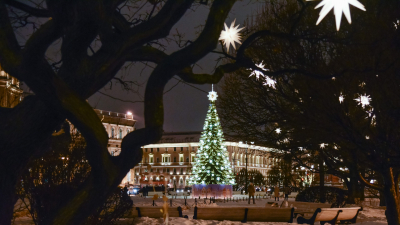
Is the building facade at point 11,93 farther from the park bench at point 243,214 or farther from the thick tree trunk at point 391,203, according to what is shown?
the thick tree trunk at point 391,203

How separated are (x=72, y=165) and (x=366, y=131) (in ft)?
23.2

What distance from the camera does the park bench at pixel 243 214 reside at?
1619 cm

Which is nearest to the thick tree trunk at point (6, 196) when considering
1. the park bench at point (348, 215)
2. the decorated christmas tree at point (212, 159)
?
the park bench at point (348, 215)

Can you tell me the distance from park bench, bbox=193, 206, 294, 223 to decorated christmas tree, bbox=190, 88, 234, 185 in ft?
100

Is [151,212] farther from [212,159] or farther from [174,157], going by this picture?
[174,157]

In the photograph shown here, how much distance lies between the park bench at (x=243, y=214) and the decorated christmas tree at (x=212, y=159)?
30491 mm

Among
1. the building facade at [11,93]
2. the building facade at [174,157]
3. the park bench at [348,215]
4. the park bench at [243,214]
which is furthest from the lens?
the building facade at [174,157]

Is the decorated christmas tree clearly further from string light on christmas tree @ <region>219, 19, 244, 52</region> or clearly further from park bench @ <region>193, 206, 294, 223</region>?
string light on christmas tree @ <region>219, 19, 244, 52</region>

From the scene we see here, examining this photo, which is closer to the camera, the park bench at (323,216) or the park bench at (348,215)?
the park bench at (323,216)

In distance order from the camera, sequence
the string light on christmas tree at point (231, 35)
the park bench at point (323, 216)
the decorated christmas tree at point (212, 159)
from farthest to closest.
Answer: the decorated christmas tree at point (212, 159), the park bench at point (323, 216), the string light on christmas tree at point (231, 35)

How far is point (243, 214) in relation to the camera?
16328mm

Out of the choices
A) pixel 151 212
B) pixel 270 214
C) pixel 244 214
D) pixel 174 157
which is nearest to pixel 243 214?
pixel 244 214

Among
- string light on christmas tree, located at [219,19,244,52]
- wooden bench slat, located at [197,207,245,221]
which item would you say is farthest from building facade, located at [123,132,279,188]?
string light on christmas tree, located at [219,19,244,52]

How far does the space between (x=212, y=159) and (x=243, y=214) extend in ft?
102
